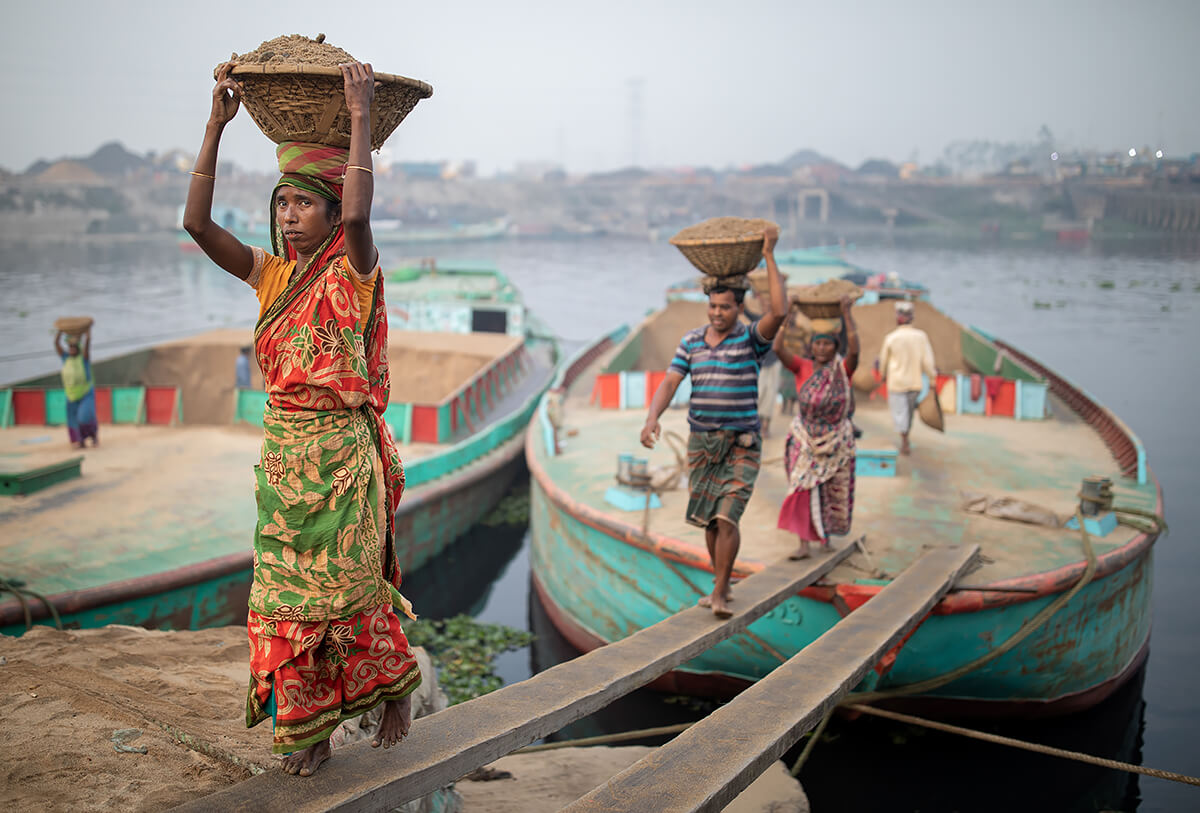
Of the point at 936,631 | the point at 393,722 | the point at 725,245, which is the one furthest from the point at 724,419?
the point at 393,722

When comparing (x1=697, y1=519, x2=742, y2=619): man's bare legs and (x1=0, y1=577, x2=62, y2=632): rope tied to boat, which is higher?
(x1=697, y1=519, x2=742, y2=619): man's bare legs

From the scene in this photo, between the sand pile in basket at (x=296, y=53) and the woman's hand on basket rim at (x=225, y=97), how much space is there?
5 cm

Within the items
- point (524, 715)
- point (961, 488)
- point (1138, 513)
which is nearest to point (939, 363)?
point (961, 488)

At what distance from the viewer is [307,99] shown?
104 inches

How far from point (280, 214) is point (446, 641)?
619 cm

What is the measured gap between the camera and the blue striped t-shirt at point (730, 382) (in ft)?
15.8

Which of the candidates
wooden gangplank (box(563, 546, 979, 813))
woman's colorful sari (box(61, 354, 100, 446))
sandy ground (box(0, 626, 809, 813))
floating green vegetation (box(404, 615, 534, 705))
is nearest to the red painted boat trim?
floating green vegetation (box(404, 615, 534, 705))

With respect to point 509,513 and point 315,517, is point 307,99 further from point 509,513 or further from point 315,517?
point 509,513

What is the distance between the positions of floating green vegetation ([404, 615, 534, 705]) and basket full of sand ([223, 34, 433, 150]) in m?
4.97

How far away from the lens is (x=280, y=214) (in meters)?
2.75

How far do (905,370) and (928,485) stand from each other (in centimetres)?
128

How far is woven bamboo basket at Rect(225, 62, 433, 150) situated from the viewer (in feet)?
8.45

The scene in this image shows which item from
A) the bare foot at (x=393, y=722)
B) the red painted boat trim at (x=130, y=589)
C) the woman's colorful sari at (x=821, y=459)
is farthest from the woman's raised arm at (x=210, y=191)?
the red painted boat trim at (x=130, y=589)

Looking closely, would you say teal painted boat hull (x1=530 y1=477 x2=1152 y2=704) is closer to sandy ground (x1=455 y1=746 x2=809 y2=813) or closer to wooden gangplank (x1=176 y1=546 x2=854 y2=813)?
sandy ground (x1=455 y1=746 x2=809 y2=813)
